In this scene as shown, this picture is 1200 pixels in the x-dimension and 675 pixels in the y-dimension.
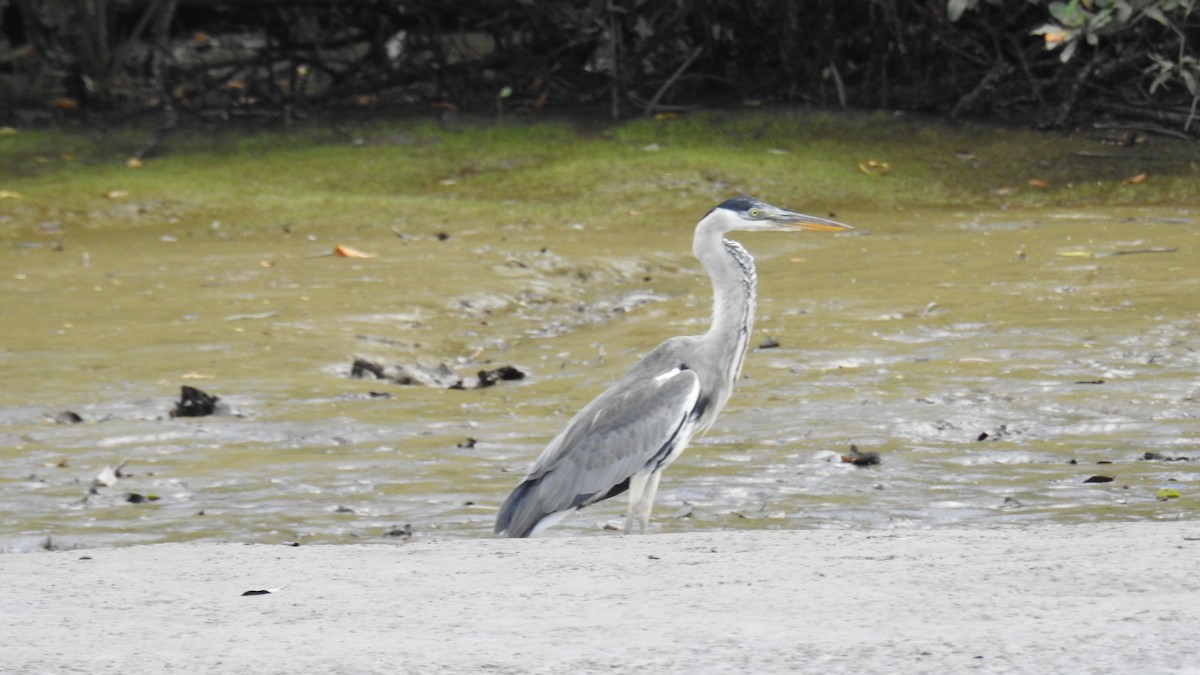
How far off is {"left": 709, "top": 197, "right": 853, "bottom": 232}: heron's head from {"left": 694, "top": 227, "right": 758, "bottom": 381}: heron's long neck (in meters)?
0.12

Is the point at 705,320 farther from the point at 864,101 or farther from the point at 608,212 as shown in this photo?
the point at 864,101

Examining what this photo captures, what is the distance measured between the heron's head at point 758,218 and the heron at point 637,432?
38 centimetres

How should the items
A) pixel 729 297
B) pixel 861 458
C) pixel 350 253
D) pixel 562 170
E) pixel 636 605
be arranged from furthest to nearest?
pixel 562 170 < pixel 350 253 < pixel 861 458 < pixel 729 297 < pixel 636 605

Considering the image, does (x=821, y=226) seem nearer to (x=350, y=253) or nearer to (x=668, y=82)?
(x=350, y=253)

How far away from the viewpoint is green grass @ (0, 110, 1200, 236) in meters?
12.6

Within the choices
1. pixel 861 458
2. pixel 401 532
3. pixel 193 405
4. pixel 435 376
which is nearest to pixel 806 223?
pixel 861 458

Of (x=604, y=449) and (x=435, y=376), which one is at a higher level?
(x=604, y=449)

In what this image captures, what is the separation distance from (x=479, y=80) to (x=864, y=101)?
3.43 m

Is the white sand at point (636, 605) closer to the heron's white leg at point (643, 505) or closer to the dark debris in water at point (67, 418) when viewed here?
the heron's white leg at point (643, 505)

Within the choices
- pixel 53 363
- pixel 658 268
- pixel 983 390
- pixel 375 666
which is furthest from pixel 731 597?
pixel 658 268

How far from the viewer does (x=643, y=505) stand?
18.3ft

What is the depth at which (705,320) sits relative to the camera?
897cm

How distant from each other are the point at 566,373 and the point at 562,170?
5.74 meters

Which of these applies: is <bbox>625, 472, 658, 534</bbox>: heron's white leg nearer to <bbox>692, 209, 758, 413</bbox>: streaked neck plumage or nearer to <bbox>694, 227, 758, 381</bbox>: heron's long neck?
<bbox>692, 209, 758, 413</bbox>: streaked neck plumage
